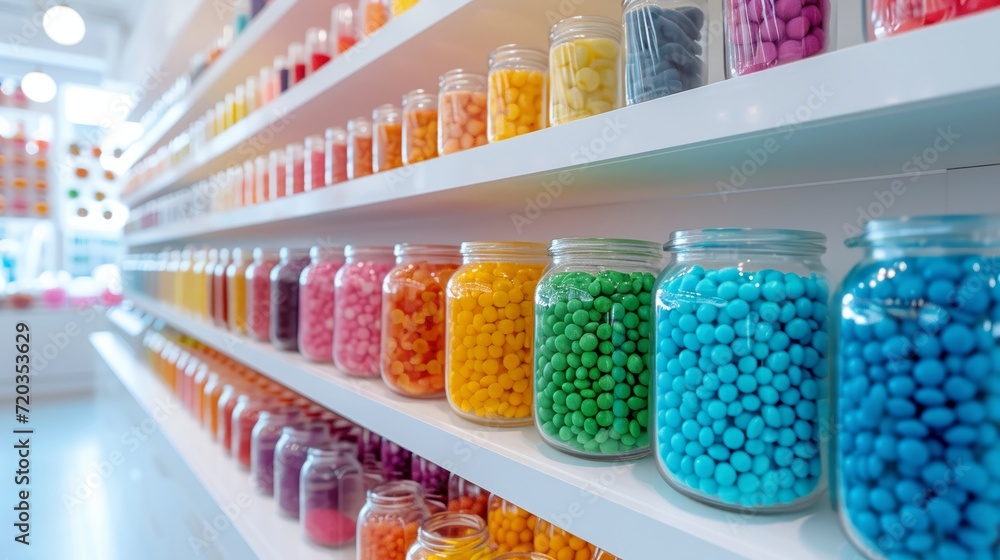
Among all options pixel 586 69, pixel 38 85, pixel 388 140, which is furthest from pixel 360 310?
pixel 38 85

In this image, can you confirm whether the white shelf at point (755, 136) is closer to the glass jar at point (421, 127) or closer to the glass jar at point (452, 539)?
the glass jar at point (421, 127)

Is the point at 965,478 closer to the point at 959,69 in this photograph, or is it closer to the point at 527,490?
the point at 959,69

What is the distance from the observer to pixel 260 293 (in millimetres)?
1670

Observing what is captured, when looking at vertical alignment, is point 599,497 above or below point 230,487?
above

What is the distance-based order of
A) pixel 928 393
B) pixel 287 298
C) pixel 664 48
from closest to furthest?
pixel 928 393
pixel 664 48
pixel 287 298

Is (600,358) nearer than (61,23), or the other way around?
(600,358)

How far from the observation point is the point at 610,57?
2.51 ft

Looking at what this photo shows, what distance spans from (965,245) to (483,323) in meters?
0.55

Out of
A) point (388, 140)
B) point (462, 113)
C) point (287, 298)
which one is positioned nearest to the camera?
point (462, 113)

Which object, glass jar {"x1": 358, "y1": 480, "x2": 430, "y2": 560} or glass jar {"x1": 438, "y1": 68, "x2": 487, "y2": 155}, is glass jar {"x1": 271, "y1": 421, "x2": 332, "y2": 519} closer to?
glass jar {"x1": 358, "y1": 480, "x2": 430, "y2": 560}

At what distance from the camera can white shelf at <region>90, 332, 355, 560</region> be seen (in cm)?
119

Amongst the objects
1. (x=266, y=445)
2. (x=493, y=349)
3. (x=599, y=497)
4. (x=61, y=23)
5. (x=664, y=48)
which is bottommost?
(x=266, y=445)

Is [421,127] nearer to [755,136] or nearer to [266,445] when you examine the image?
[755,136]

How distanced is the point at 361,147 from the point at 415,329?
0.50m
